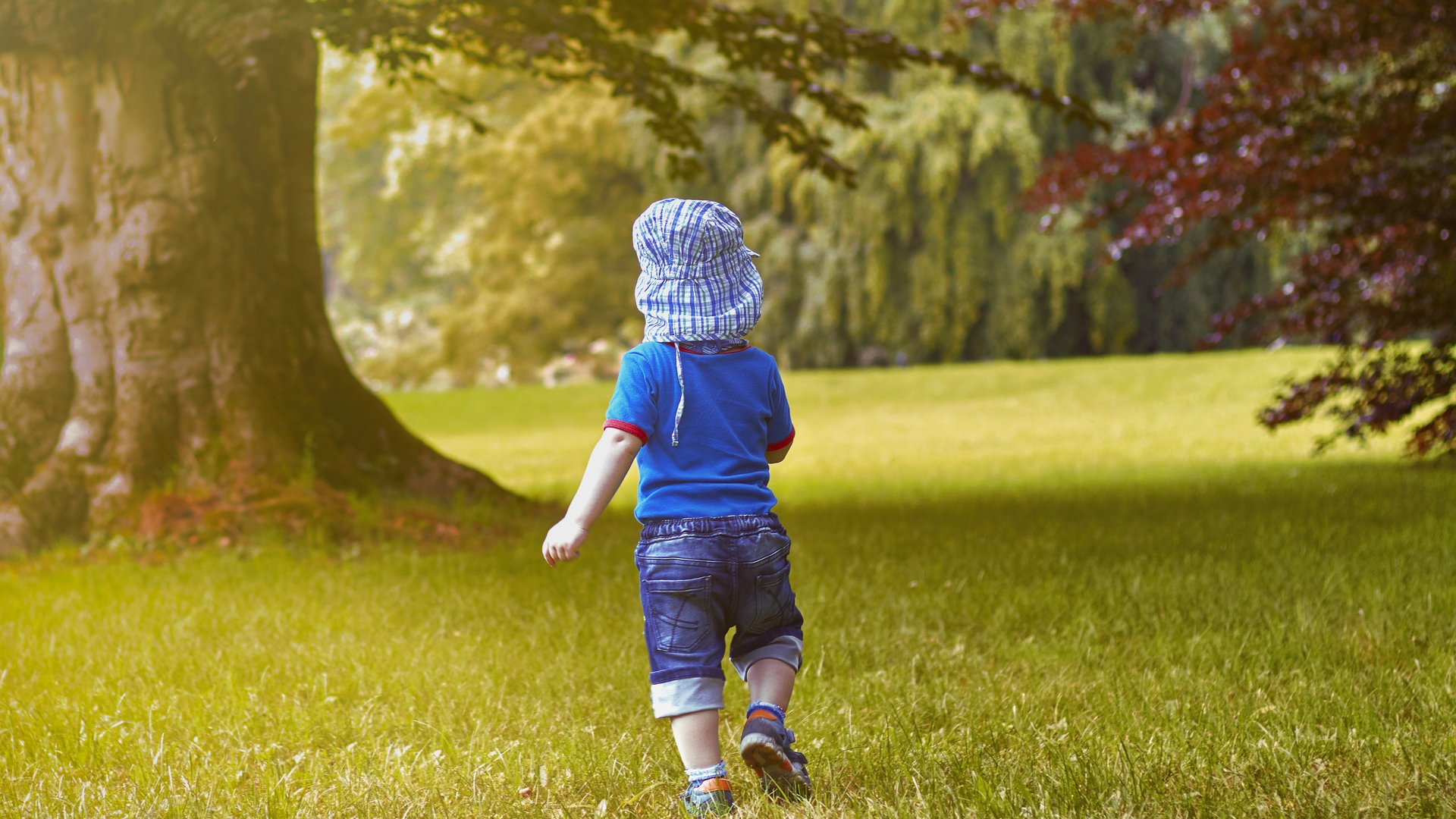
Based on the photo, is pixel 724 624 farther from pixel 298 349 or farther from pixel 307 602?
pixel 298 349

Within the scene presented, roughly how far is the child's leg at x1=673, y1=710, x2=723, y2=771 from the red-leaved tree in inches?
247

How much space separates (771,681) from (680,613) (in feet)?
0.95

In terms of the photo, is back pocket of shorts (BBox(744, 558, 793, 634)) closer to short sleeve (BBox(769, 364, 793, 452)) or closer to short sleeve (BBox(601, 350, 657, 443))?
short sleeve (BBox(769, 364, 793, 452))

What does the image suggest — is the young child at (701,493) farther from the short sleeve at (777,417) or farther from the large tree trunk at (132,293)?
the large tree trunk at (132,293)

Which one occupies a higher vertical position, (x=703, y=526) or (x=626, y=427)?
(x=626, y=427)

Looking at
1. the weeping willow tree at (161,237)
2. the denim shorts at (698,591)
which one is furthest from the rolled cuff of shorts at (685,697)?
the weeping willow tree at (161,237)

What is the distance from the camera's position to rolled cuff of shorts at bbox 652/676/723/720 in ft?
10.0

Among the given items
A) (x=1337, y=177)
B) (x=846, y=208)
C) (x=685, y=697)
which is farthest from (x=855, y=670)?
(x=846, y=208)

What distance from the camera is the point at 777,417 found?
3.32 metres

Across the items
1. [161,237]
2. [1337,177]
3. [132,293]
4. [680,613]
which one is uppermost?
[1337,177]

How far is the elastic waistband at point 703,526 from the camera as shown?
307 centimetres

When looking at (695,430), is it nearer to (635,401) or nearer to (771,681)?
(635,401)

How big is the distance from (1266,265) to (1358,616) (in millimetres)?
19914

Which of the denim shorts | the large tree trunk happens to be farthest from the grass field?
the large tree trunk
